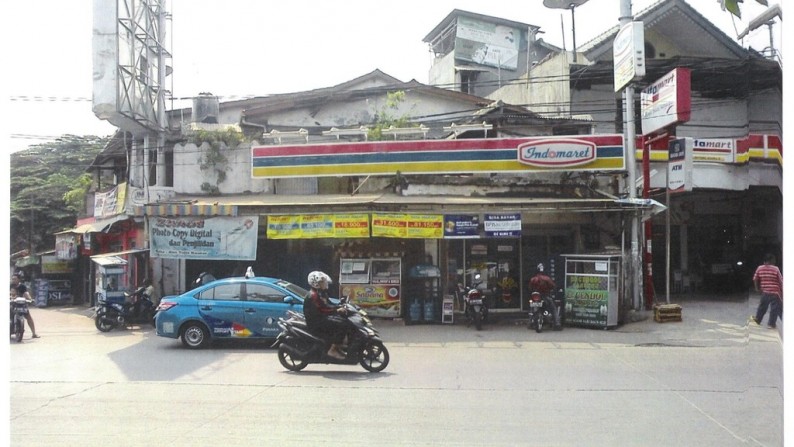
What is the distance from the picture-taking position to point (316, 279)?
5.63 metres

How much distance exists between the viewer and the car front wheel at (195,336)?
6465 millimetres

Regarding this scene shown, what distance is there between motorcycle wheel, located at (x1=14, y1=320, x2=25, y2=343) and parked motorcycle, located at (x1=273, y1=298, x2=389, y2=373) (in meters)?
2.57

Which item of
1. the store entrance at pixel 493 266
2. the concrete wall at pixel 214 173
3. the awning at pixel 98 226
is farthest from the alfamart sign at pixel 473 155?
the awning at pixel 98 226

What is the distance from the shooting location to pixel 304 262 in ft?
20.5

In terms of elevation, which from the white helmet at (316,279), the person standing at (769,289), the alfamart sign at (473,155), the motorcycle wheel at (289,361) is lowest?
the motorcycle wheel at (289,361)

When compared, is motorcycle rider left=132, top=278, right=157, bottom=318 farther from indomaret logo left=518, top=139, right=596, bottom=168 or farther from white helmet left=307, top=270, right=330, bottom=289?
indomaret logo left=518, top=139, right=596, bottom=168

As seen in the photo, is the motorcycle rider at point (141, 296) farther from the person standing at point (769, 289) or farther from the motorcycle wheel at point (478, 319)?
the motorcycle wheel at point (478, 319)

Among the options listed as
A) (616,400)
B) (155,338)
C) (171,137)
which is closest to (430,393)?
(616,400)

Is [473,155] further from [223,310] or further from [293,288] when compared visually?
[223,310]

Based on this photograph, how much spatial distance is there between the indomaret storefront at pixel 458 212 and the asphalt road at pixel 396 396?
96.4 inches

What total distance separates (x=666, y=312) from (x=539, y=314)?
5.01 metres

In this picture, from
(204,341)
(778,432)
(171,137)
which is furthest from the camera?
(204,341)

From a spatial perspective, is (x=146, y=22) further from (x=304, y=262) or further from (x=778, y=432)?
(x=304, y=262)

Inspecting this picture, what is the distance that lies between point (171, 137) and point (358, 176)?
6346 mm
